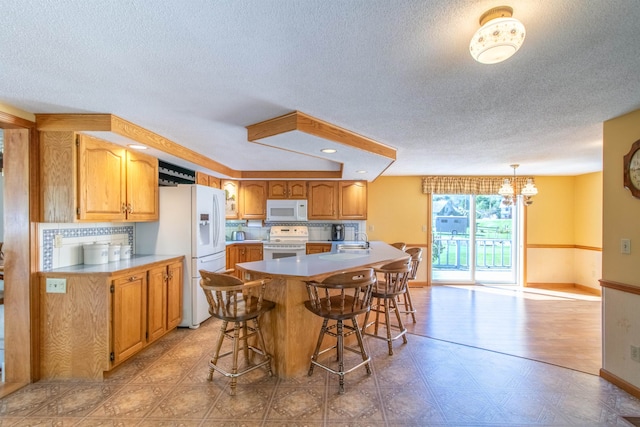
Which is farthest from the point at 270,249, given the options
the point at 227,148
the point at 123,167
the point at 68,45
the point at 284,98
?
the point at 68,45

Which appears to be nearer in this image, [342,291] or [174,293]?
[342,291]

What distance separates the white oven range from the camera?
523 cm

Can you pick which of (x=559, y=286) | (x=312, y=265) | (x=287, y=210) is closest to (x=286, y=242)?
(x=287, y=210)

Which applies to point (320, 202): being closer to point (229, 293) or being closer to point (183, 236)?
point (183, 236)

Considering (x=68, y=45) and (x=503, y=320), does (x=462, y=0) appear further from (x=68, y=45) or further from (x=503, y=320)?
(x=503, y=320)

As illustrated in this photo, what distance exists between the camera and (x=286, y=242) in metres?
5.37

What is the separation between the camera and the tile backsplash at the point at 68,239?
2500 mm

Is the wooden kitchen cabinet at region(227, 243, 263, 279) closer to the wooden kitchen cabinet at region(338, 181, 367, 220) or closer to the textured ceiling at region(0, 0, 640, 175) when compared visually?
the wooden kitchen cabinet at region(338, 181, 367, 220)

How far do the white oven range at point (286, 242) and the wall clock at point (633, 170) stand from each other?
405 centimetres

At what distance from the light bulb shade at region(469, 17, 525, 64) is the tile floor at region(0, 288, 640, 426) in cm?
215

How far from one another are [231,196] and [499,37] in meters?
4.91

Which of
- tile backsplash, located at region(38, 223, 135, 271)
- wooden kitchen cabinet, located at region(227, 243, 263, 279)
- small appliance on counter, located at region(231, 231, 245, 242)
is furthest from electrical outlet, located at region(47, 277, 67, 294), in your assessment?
small appliance on counter, located at region(231, 231, 245, 242)

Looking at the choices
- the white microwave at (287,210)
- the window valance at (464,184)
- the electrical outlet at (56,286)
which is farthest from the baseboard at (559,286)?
the electrical outlet at (56,286)

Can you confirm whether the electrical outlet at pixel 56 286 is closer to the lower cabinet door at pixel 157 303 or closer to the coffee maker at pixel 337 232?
the lower cabinet door at pixel 157 303
